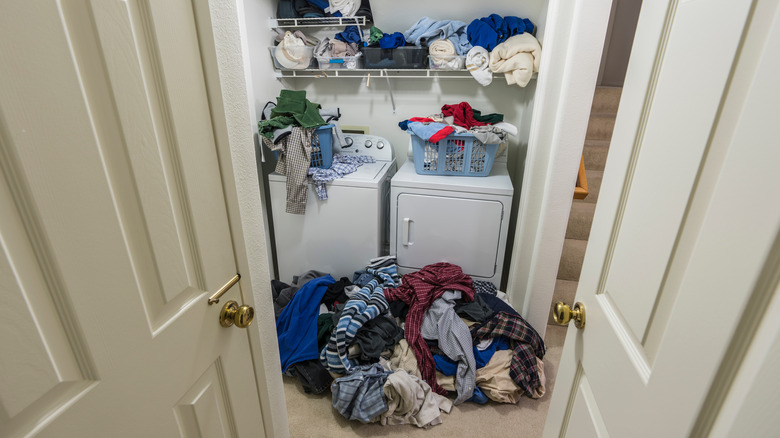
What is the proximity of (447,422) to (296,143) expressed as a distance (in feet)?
5.35

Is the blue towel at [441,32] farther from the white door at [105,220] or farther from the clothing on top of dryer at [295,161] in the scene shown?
the white door at [105,220]

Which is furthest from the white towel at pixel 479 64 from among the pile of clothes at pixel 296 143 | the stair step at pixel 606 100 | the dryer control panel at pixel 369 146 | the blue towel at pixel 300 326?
the stair step at pixel 606 100

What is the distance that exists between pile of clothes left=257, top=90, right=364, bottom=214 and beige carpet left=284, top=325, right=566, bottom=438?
108 centimetres

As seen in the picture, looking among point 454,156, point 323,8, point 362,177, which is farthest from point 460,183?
point 323,8

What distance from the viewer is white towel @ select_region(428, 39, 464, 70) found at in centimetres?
230

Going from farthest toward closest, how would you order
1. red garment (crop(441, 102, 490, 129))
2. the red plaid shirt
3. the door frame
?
1. red garment (crop(441, 102, 490, 129))
2. the red plaid shirt
3. the door frame

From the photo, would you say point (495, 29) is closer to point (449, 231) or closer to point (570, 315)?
point (449, 231)

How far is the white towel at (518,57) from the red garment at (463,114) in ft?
0.94

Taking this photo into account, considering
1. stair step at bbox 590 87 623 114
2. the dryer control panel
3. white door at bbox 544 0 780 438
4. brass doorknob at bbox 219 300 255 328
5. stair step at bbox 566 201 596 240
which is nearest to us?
white door at bbox 544 0 780 438

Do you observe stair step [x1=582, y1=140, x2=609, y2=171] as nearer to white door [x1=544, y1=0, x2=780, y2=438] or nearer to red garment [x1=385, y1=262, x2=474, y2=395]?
red garment [x1=385, y1=262, x2=474, y2=395]

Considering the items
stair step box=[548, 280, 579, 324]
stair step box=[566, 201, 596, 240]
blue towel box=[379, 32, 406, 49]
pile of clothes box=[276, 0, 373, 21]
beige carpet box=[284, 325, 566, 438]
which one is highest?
pile of clothes box=[276, 0, 373, 21]

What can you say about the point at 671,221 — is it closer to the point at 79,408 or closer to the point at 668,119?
the point at 668,119

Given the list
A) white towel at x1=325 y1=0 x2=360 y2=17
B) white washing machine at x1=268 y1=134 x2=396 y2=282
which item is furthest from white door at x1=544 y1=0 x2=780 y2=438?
white towel at x1=325 y1=0 x2=360 y2=17

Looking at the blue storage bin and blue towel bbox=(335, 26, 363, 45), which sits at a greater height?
blue towel bbox=(335, 26, 363, 45)
